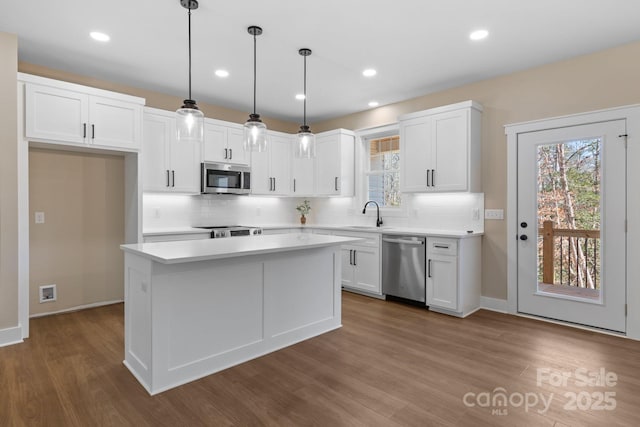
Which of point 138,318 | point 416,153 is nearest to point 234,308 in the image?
point 138,318

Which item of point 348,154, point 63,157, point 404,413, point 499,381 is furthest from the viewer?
point 348,154

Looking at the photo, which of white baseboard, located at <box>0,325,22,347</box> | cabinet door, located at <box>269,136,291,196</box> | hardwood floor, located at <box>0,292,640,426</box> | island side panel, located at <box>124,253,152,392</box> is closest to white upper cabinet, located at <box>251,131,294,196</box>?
cabinet door, located at <box>269,136,291,196</box>

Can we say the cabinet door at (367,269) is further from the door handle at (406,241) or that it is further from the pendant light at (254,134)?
the pendant light at (254,134)

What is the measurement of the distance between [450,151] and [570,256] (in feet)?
5.39

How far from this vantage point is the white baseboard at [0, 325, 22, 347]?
3.04m

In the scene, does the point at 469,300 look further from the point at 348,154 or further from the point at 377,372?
the point at 348,154

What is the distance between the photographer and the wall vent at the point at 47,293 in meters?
3.85

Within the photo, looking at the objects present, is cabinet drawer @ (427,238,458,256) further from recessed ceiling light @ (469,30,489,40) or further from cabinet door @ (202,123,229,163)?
cabinet door @ (202,123,229,163)

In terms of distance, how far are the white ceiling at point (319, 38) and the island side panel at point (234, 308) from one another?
6.34 ft

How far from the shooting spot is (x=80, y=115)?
3594mm

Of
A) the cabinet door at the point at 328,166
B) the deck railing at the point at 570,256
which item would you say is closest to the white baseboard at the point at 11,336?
the cabinet door at the point at 328,166

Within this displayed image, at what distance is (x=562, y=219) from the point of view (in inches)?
143

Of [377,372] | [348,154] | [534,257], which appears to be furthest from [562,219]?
[348,154]

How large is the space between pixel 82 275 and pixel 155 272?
2.54 meters
